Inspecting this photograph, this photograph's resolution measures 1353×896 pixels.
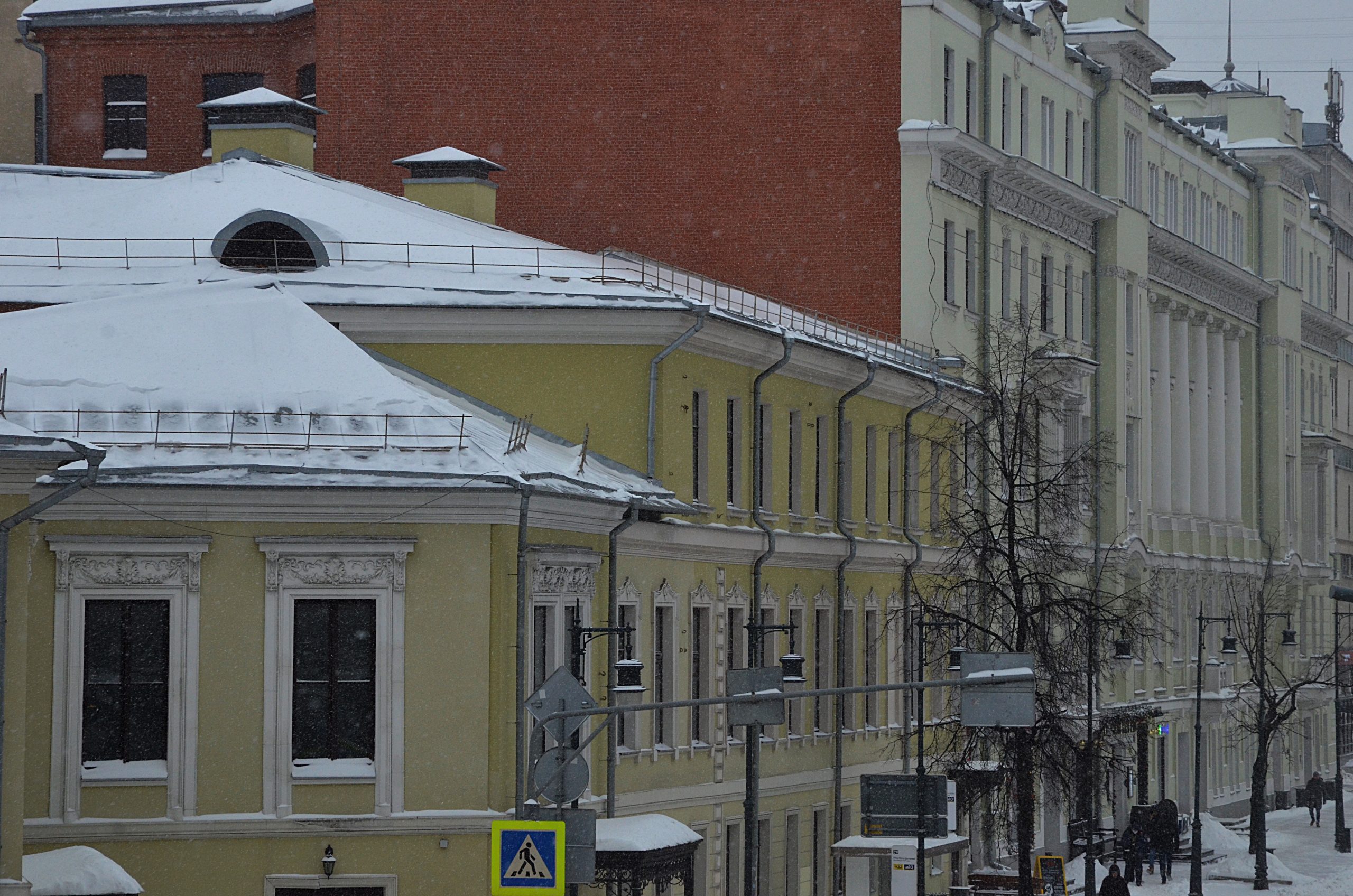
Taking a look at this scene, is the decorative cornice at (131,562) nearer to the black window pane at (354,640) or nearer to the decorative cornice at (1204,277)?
the black window pane at (354,640)

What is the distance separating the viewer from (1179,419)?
79000 millimetres

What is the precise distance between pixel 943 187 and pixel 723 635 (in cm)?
1663

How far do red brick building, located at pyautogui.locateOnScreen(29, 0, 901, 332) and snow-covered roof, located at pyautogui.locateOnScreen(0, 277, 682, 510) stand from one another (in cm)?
1876

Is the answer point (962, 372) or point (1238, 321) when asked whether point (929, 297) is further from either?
point (1238, 321)

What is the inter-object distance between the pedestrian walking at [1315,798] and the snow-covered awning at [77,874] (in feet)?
186

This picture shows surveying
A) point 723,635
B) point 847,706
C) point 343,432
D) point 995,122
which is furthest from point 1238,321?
point 343,432

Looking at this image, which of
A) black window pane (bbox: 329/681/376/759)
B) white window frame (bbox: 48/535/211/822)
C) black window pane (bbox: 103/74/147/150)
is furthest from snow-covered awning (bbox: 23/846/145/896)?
black window pane (bbox: 103/74/147/150)

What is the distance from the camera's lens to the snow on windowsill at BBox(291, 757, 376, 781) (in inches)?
1253

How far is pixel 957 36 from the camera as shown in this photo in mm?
56375

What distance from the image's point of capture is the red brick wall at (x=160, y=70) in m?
59.0

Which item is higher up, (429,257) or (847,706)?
(429,257)

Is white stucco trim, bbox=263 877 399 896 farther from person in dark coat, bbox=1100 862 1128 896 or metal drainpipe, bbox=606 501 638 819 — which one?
person in dark coat, bbox=1100 862 1128 896

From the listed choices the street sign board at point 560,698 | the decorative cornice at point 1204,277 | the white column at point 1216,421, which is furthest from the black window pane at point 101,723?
the white column at point 1216,421

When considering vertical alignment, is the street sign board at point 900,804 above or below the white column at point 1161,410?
below
